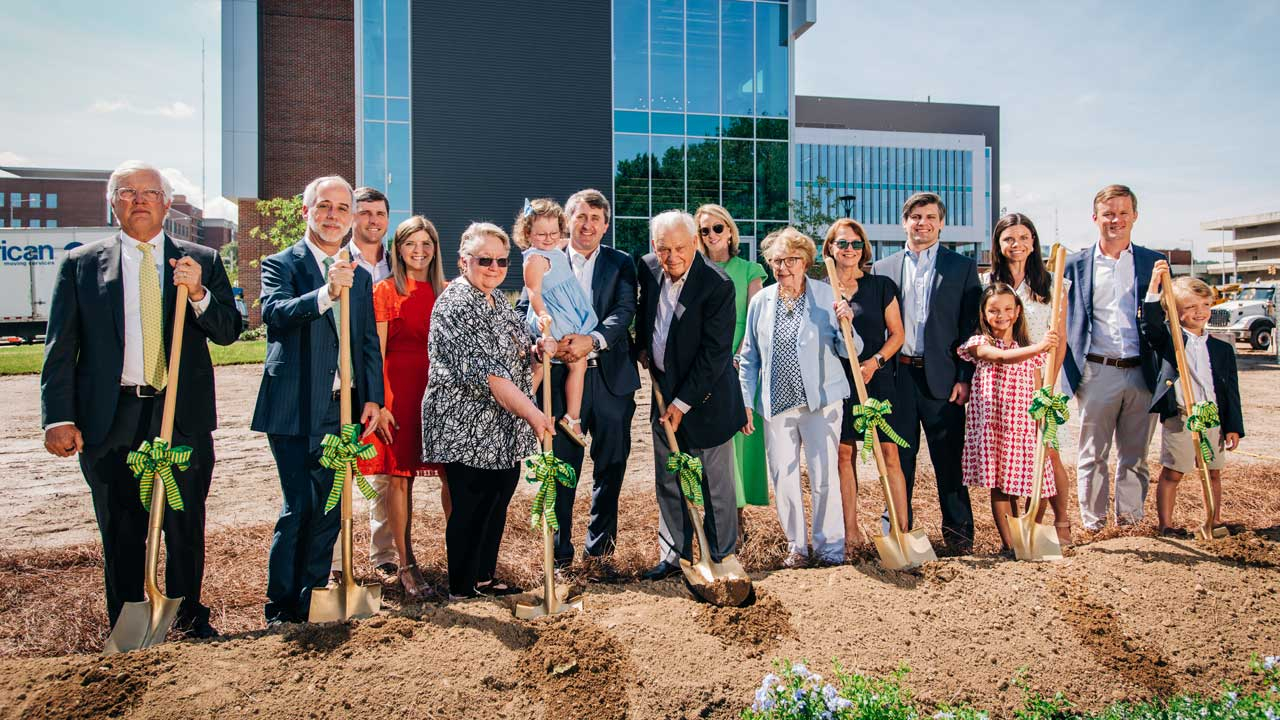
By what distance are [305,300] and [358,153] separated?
819 inches

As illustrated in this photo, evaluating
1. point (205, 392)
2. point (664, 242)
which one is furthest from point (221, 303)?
point (664, 242)

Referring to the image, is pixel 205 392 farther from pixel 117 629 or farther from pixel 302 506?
pixel 117 629

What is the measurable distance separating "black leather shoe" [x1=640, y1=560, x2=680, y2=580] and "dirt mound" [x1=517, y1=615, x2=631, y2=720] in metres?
0.86

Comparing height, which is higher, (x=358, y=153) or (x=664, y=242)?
(x=358, y=153)

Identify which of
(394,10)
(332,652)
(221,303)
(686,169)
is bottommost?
(332,652)

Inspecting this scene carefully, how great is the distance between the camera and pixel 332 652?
2844mm

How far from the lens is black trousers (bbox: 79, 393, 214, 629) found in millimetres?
3156

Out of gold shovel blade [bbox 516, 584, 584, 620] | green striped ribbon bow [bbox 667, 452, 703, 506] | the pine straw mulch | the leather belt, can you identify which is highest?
the leather belt

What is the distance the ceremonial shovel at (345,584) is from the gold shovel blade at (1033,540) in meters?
3.11

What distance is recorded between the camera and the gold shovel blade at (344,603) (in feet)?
10.4

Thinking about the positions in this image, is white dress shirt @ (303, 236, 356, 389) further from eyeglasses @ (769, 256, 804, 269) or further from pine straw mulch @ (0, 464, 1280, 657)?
eyeglasses @ (769, 256, 804, 269)

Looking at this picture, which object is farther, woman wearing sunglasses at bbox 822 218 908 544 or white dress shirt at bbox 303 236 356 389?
woman wearing sunglasses at bbox 822 218 908 544

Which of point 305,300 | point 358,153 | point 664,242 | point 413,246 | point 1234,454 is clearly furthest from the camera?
point 358,153

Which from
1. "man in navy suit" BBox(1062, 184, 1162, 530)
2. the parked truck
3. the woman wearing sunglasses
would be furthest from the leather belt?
the parked truck
